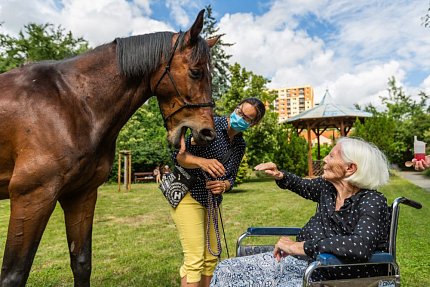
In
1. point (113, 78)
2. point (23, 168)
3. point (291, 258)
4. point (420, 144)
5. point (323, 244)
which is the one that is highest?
point (113, 78)

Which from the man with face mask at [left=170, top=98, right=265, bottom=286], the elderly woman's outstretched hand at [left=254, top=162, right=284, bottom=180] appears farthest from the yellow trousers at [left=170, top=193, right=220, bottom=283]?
the elderly woman's outstretched hand at [left=254, top=162, right=284, bottom=180]

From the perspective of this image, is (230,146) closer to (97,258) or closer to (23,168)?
(23,168)

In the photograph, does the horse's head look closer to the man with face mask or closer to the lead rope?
the man with face mask

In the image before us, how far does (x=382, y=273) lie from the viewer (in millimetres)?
1952

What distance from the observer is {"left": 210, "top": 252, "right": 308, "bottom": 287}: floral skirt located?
2.10 meters

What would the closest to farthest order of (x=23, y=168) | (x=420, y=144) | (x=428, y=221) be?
→ (x=23, y=168) < (x=420, y=144) < (x=428, y=221)

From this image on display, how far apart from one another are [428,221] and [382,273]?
18.1ft

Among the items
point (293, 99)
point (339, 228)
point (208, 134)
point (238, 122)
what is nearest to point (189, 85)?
point (208, 134)

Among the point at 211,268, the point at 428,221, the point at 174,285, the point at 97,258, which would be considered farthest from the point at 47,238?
the point at 428,221

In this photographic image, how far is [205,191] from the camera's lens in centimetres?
257

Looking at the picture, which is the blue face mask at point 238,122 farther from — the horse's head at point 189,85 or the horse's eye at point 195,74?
the horse's eye at point 195,74

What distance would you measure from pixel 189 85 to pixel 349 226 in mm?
1210

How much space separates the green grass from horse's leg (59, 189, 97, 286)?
1.11m

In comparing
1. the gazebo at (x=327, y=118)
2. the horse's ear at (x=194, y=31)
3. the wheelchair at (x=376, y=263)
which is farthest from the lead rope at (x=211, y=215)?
the gazebo at (x=327, y=118)
